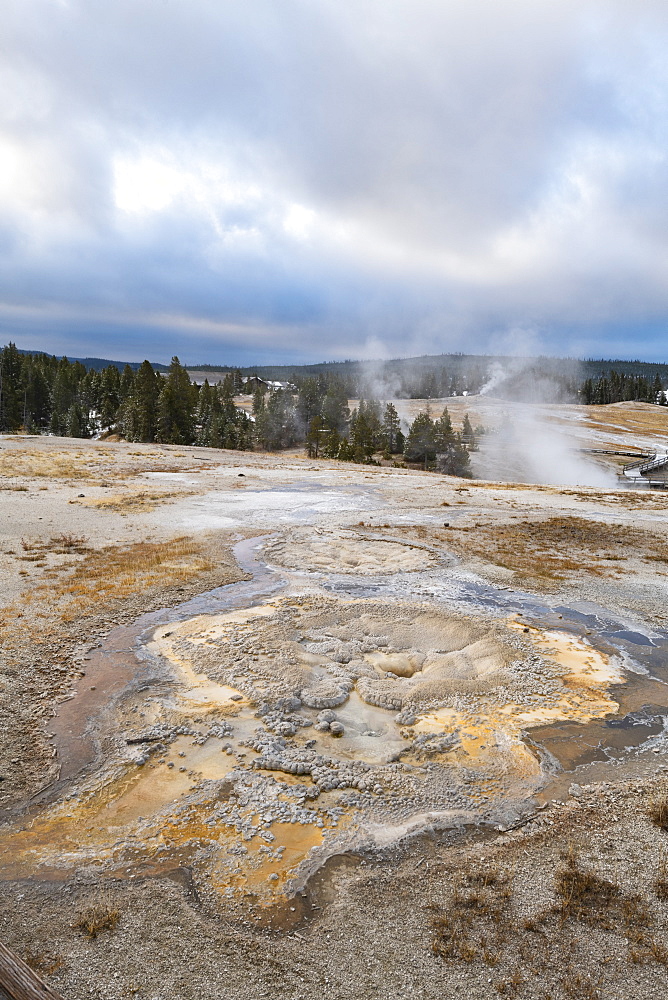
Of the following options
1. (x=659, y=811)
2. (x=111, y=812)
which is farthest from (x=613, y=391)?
(x=111, y=812)

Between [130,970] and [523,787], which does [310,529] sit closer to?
[523,787]

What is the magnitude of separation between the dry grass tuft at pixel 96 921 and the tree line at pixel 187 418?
63.3 m

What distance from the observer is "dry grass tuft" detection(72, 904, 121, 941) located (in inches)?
201

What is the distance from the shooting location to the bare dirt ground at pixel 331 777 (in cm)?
496

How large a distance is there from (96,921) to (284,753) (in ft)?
10.9

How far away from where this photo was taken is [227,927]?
5227mm

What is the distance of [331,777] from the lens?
751 centimetres

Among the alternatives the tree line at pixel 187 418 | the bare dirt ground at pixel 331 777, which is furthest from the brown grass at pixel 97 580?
the tree line at pixel 187 418

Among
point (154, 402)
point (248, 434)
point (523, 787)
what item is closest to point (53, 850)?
point (523, 787)

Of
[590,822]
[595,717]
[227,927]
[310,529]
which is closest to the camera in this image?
[227,927]

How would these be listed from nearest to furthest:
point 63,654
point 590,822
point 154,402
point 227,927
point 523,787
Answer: point 227,927
point 590,822
point 523,787
point 63,654
point 154,402

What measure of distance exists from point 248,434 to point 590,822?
80.5 m

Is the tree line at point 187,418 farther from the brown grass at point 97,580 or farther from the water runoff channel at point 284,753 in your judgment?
the water runoff channel at point 284,753

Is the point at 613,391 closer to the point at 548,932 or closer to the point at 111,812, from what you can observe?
the point at 548,932
